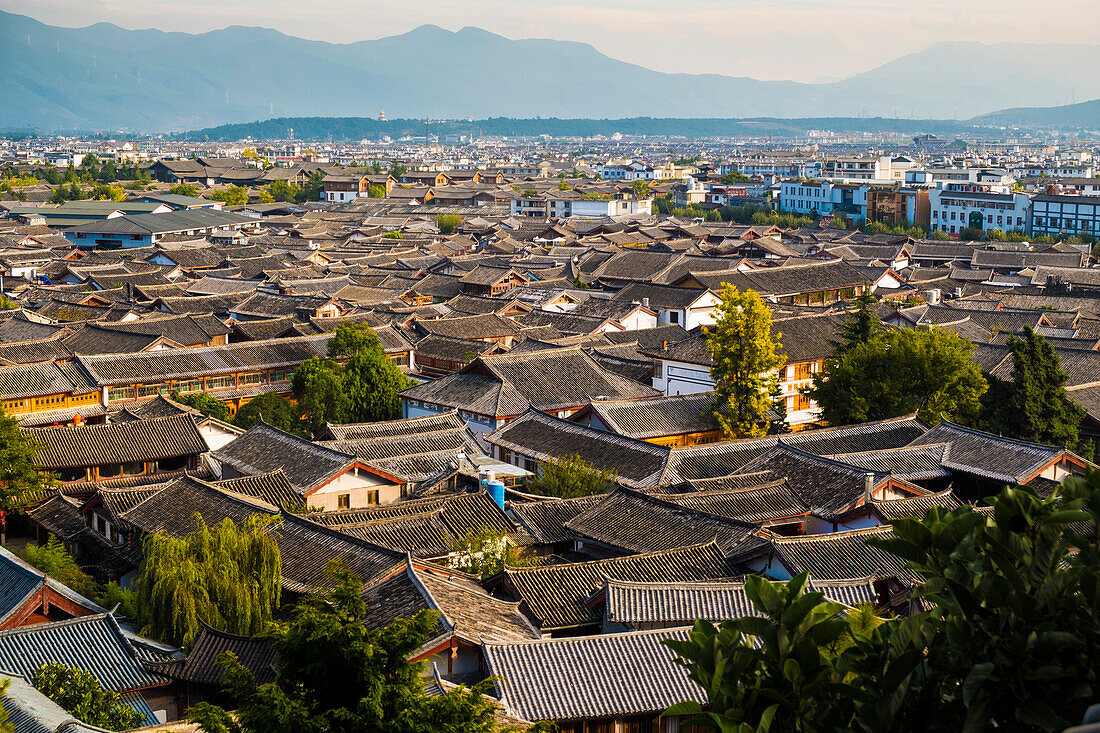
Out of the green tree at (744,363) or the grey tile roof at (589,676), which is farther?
the green tree at (744,363)

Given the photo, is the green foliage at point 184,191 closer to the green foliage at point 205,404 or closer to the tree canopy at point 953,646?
the green foliage at point 205,404

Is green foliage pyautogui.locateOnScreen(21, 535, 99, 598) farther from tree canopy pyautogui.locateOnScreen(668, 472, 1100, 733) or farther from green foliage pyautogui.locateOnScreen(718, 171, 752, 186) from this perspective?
green foliage pyautogui.locateOnScreen(718, 171, 752, 186)

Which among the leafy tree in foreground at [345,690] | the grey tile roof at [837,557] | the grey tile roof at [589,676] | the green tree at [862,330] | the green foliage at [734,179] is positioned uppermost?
the green foliage at [734,179]

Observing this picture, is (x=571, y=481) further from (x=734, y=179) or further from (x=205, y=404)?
(x=734, y=179)

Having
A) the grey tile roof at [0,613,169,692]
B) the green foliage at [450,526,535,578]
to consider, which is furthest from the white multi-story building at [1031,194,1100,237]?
the grey tile roof at [0,613,169,692]

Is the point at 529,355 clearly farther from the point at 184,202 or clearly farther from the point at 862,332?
the point at 184,202

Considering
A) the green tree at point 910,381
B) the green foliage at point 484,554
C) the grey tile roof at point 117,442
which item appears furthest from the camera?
the green tree at point 910,381

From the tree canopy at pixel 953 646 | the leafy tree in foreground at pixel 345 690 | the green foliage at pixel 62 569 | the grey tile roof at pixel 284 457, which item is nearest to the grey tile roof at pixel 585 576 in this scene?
the leafy tree in foreground at pixel 345 690

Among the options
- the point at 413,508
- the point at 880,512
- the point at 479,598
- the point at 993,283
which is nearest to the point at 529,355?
the point at 413,508
